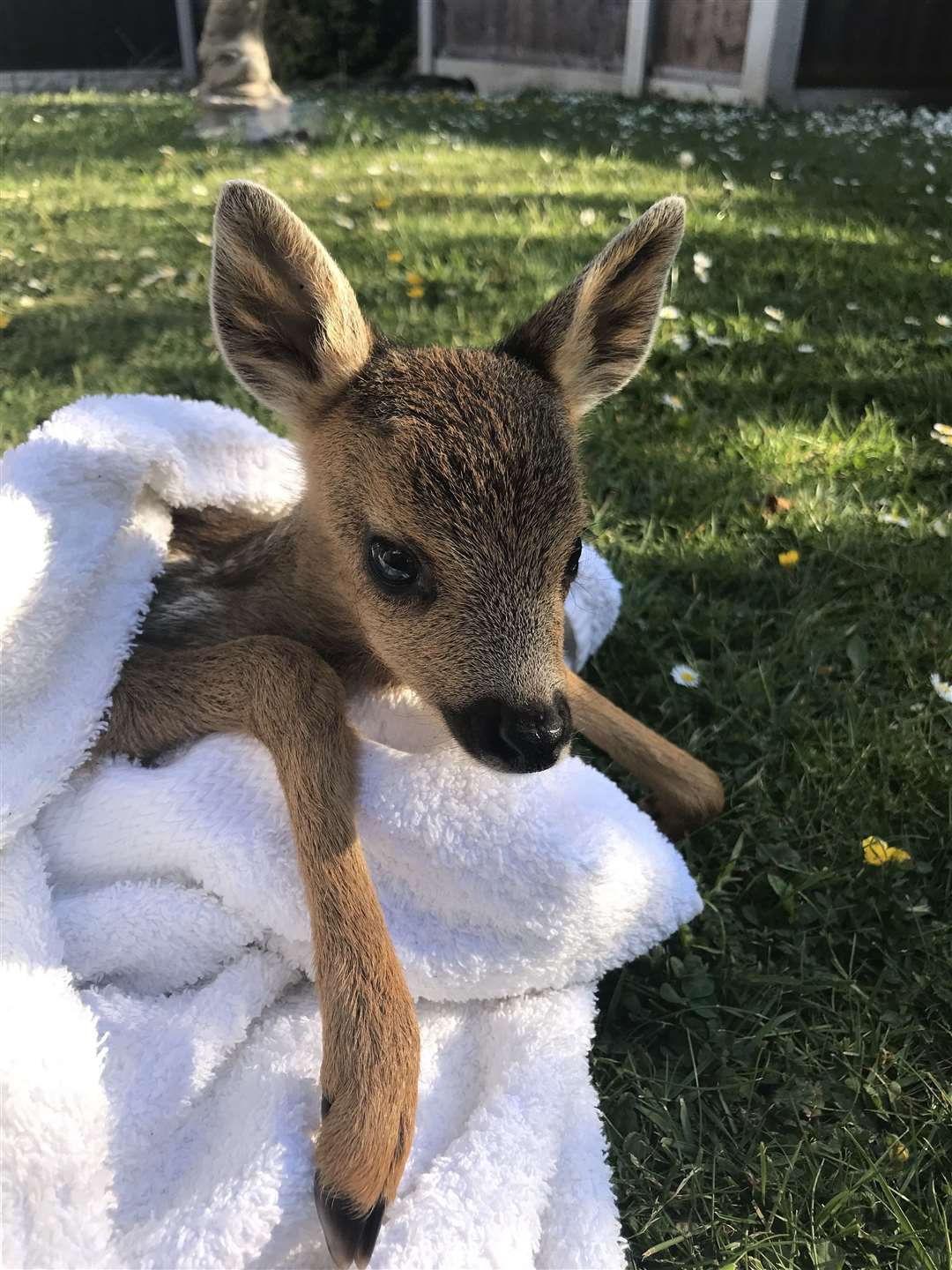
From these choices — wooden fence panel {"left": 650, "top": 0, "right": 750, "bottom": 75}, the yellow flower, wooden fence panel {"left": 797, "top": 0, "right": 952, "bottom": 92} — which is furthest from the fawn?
wooden fence panel {"left": 797, "top": 0, "right": 952, "bottom": 92}

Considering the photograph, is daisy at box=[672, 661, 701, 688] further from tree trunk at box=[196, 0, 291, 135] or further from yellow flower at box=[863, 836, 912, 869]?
tree trunk at box=[196, 0, 291, 135]

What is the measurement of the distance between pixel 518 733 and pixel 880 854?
3.41ft

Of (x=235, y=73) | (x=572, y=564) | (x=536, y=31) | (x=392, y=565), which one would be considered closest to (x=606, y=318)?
(x=572, y=564)

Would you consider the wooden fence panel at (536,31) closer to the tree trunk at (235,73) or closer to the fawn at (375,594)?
the tree trunk at (235,73)

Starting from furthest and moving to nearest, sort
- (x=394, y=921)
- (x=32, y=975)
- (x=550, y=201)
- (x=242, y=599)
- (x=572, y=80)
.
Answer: (x=572, y=80), (x=550, y=201), (x=242, y=599), (x=394, y=921), (x=32, y=975)

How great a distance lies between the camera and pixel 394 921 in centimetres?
191

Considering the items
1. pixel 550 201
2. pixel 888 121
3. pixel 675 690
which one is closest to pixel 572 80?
pixel 888 121

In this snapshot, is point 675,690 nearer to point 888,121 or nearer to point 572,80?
point 888,121

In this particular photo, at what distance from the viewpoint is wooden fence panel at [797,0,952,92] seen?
42.5 ft

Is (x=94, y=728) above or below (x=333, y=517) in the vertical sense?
below

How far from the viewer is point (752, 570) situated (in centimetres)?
314

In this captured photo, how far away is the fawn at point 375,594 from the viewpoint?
1.61m

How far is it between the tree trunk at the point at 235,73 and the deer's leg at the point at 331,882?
859 centimetres

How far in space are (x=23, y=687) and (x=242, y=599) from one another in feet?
1.69
